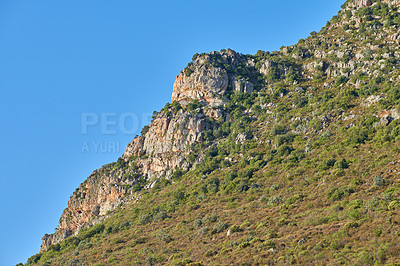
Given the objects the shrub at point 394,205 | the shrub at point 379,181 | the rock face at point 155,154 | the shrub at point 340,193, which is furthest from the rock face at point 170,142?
the shrub at point 394,205

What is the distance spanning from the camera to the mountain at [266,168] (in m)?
33.1

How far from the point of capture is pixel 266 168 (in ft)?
200

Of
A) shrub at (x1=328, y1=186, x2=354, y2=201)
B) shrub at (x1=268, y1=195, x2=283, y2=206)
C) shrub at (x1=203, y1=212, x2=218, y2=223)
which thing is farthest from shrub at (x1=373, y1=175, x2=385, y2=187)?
shrub at (x1=203, y1=212, x2=218, y2=223)

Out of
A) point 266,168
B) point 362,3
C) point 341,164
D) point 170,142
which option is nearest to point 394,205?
point 341,164

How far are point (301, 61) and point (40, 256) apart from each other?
72.8m

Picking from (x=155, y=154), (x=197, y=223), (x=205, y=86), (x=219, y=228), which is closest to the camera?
(x=219, y=228)

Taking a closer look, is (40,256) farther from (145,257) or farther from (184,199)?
(145,257)

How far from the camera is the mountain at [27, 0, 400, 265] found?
33.1 metres

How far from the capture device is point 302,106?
7344 cm

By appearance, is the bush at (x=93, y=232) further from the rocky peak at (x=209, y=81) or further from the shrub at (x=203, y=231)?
the rocky peak at (x=209, y=81)

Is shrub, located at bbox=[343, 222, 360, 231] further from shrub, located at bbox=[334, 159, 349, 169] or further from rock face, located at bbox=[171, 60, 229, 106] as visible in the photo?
rock face, located at bbox=[171, 60, 229, 106]

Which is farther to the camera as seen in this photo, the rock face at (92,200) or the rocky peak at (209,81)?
the rocky peak at (209,81)

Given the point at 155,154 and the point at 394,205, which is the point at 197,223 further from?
the point at 155,154

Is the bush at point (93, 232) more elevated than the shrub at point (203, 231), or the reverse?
the bush at point (93, 232)
